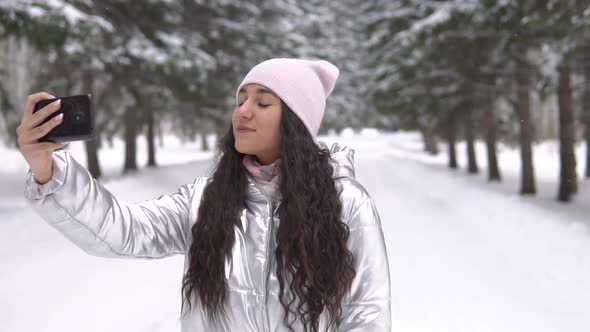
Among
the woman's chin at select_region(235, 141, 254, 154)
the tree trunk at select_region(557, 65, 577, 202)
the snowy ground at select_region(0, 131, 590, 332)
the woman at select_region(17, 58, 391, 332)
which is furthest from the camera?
the tree trunk at select_region(557, 65, 577, 202)

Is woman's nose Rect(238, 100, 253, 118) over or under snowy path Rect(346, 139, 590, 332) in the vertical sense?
over

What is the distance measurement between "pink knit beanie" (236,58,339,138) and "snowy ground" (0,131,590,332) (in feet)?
6.92

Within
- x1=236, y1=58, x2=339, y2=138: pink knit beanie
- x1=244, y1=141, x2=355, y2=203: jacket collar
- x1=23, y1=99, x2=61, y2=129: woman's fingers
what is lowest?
x1=244, y1=141, x2=355, y2=203: jacket collar

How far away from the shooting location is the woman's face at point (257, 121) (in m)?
1.86

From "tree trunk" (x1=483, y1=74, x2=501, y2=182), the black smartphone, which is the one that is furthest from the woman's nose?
"tree trunk" (x1=483, y1=74, x2=501, y2=182)

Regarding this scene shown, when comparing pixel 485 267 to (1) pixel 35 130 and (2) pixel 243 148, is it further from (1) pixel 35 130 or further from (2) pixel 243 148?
(1) pixel 35 130

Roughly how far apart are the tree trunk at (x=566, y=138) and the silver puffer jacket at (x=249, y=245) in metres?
9.16

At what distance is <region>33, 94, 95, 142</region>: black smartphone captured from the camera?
1499 millimetres

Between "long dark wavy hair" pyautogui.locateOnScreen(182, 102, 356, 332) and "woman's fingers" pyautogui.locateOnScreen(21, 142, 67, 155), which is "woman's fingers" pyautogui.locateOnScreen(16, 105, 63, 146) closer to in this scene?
"woman's fingers" pyautogui.locateOnScreen(21, 142, 67, 155)

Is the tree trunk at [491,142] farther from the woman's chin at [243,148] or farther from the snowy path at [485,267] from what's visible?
the woman's chin at [243,148]

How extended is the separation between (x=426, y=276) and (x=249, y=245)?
4.14m

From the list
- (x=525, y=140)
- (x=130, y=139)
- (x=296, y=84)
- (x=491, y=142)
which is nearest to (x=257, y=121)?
(x=296, y=84)

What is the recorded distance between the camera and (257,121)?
1.85 meters

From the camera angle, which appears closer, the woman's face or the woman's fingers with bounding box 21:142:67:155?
the woman's fingers with bounding box 21:142:67:155
